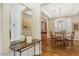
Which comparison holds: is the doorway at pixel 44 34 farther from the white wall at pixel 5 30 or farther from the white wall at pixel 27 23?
the white wall at pixel 5 30

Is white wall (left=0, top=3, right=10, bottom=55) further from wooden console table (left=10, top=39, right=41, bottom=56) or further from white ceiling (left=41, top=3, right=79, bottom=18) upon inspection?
white ceiling (left=41, top=3, right=79, bottom=18)

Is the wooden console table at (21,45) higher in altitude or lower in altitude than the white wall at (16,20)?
lower

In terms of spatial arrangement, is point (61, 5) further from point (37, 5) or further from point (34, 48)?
point (34, 48)

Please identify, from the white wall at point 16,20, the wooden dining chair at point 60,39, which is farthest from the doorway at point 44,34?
the white wall at point 16,20

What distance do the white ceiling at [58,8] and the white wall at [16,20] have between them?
1.12 ft

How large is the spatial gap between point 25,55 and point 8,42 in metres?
0.30

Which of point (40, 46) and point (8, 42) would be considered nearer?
point (8, 42)

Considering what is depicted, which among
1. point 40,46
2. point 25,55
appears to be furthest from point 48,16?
point 25,55

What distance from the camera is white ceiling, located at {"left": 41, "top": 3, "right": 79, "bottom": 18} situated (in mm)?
1716

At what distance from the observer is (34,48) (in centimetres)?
A: 177

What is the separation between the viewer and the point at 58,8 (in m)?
1.77

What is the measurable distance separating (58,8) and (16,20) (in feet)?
2.02

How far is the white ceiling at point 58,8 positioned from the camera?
172 centimetres

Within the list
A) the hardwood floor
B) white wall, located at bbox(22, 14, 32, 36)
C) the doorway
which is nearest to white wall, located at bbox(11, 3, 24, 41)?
white wall, located at bbox(22, 14, 32, 36)
